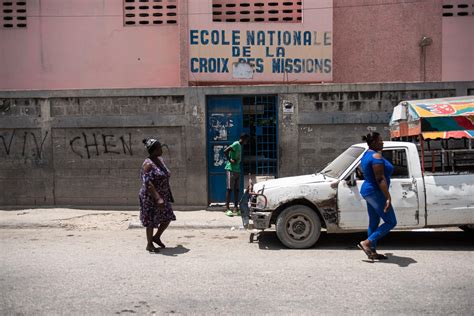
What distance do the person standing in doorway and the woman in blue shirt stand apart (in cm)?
424

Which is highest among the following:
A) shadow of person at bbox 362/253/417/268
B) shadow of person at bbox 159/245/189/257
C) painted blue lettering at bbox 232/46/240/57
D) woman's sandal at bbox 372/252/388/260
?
painted blue lettering at bbox 232/46/240/57

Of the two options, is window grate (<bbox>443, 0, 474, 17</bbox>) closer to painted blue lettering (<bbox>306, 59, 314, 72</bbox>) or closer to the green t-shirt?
painted blue lettering (<bbox>306, 59, 314, 72</bbox>)

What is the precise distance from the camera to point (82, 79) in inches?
624

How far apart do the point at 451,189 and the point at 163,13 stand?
1169 cm

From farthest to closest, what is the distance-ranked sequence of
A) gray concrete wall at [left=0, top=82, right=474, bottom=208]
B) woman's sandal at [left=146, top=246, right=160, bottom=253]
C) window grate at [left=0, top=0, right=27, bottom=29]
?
window grate at [left=0, top=0, right=27, bottom=29] → gray concrete wall at [left=0, top=82, right=474, bottom=208] → woman's sandal at [left=146, top=246, right=160, bottom=253]

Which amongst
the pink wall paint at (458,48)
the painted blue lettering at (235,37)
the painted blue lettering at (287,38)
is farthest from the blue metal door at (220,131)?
the pink wall paint at (458,48)

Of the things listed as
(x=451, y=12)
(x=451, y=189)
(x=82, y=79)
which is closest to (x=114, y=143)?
(x=82, y=79)

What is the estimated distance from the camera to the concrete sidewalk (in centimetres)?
932

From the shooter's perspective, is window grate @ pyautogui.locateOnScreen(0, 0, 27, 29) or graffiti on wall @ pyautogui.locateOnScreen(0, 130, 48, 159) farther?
window grate @ pyautogui.locateOnScreen(0, 0, 27, 29)

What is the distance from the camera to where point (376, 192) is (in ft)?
20.1

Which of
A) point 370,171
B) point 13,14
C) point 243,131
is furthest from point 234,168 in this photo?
point 13,14

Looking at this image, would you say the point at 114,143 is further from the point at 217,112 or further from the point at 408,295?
the point at 408,295

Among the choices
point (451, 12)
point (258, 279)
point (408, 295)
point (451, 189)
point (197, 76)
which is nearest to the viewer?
point (408, 295)

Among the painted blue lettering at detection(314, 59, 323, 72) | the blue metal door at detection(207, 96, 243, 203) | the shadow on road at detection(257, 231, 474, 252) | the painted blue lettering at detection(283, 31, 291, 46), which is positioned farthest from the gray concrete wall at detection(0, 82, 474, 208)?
the painted blue lettering at detection(283, 31, 291, 46)
